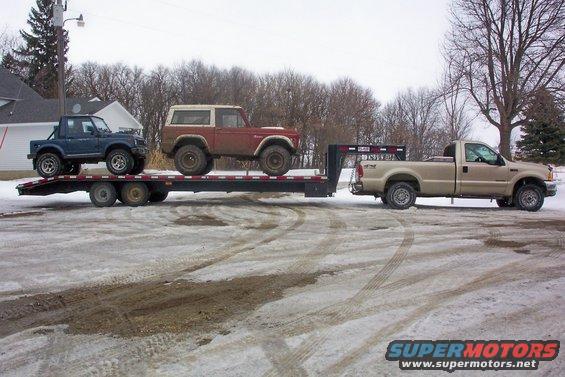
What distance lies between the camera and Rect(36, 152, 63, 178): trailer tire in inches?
532

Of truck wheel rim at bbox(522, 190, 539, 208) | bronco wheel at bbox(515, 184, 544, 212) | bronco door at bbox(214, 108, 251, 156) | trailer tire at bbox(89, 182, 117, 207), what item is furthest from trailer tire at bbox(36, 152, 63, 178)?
truck wheel rim at bbox(522, 190, 539, 208)

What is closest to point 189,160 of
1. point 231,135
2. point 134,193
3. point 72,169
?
point 231,135

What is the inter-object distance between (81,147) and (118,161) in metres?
1.10

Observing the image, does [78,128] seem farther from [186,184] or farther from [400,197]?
[400,197]

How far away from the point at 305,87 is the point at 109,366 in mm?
48446

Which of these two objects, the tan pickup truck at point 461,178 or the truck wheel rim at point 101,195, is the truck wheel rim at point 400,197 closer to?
the tan pickup truck at point 461,178

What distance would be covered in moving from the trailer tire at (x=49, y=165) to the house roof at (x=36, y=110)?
52.3 ft

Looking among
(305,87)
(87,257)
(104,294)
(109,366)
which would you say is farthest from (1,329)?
(305,87)

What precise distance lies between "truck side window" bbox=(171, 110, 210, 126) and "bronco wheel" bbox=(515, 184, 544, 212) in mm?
9009

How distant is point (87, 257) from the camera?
7230 millimetres

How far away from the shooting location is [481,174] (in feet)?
42.8

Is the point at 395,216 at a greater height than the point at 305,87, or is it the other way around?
the point at 305,87

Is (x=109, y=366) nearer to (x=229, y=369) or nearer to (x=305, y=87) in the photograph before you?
(x=229, y=369)

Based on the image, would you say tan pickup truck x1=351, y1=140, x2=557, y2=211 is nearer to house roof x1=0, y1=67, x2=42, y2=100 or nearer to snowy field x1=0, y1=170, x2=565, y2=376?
snowy field x1=0, y1=170, x2=565, y2=376
